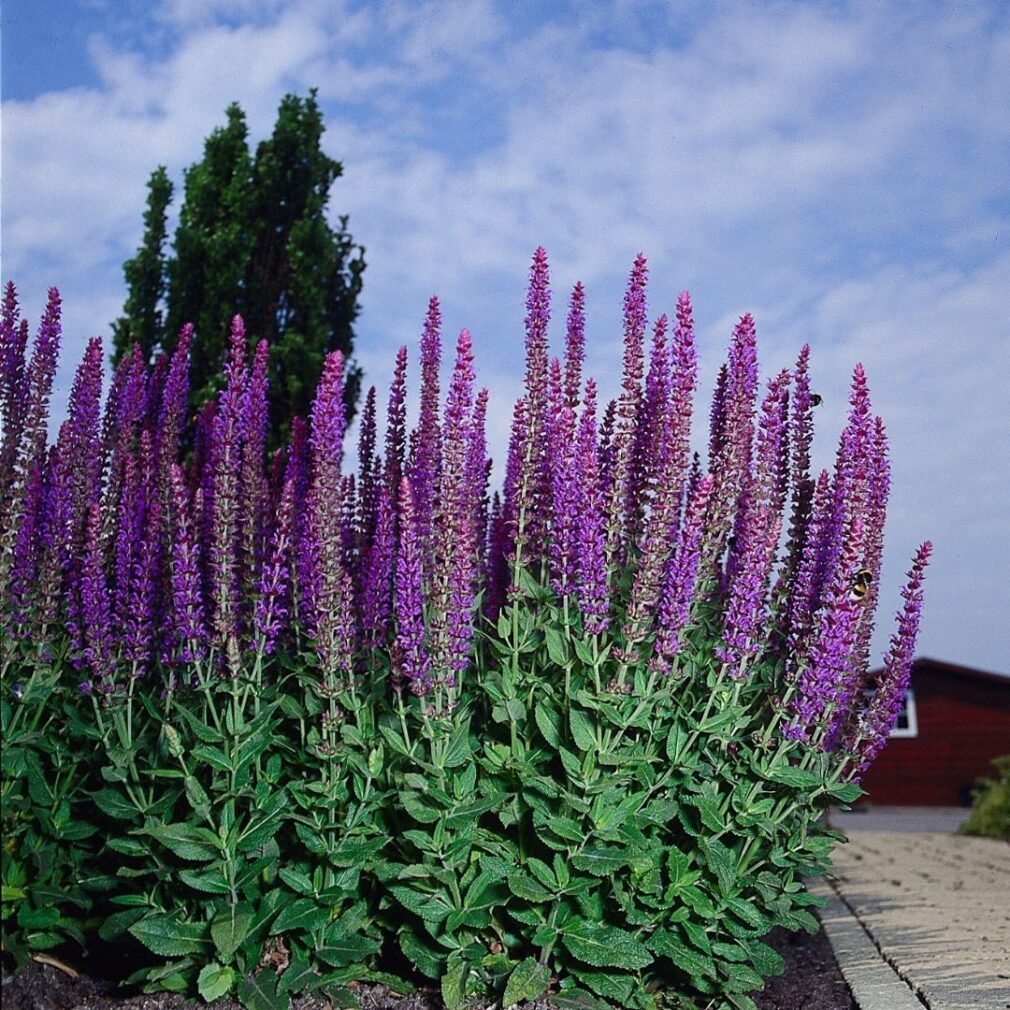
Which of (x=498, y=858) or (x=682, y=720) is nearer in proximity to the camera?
(x=498, y=858)

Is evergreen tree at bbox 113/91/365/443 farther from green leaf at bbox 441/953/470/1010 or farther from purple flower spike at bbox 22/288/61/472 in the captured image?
green leaf at bbox 441/953/470/1010

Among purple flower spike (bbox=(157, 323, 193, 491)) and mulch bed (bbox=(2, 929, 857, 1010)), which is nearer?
mulch bed (bbox=(2, 929, 857, 1010))

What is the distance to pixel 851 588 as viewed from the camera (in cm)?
444

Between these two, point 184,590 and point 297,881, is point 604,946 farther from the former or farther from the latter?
point 184,590

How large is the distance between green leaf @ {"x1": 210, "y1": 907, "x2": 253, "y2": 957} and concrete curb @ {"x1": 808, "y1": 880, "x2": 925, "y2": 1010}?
2407 millimetres

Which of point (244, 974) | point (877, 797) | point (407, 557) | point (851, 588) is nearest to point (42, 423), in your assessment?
point (407, 557)

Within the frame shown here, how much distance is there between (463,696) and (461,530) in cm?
71

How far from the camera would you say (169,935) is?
415 cm

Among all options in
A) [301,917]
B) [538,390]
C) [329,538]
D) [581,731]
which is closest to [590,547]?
[581,731]

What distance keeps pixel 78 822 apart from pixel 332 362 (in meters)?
2.19

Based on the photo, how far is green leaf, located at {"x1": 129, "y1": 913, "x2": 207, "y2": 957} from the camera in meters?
4.11

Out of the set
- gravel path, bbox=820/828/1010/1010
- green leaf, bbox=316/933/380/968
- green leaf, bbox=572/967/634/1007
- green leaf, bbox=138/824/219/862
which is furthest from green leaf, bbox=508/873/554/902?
gravel path, bbox=820/828/1010/1010

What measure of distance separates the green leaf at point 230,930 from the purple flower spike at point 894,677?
252cm

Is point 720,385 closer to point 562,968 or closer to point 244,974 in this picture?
point 562,968
